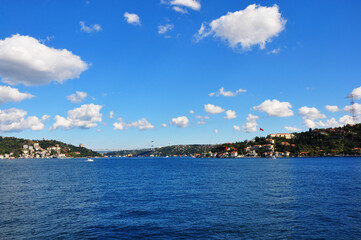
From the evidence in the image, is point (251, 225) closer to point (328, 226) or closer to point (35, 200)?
point (328, 226)

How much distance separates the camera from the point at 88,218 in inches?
1404

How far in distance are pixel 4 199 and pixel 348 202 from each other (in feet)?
232

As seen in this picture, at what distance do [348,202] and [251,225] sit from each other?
26248mm

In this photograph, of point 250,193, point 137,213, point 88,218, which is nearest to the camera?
point 88,218

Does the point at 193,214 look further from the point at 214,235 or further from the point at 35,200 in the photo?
the point at 35,200

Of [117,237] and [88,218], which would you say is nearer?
[117,237]

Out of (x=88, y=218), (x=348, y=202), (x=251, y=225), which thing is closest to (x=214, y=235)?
(x=251, y=225)

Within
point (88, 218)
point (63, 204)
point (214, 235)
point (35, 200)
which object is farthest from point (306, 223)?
point (35, 200)

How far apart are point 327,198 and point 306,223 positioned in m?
21.0

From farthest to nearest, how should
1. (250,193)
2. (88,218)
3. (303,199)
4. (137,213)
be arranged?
(250,193) → (303,199) → (137,213) → (88,218)

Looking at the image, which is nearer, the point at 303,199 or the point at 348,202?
the point at 348,202

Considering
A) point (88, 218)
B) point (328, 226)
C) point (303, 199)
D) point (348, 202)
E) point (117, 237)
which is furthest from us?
point (303, 199)

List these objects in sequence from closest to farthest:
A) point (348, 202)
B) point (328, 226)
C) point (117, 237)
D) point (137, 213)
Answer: point (117, 237)
point (328, 226)
point (137, 213)
point (348, 202)

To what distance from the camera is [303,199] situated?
48000 mm
